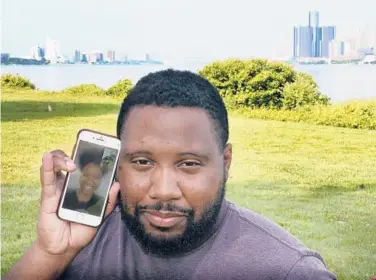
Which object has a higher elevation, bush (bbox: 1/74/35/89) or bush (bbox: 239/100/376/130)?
bush (bbox: 1/74/35/89)

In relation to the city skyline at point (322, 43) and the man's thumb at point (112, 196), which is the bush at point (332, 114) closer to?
the city skyline at point (322, 43)

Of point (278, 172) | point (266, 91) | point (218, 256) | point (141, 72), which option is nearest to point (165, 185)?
point (218, 256)

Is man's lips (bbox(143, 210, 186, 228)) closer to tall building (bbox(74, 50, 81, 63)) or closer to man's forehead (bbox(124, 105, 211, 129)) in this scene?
man's forehead (bbox(124, 105, 211, 129))

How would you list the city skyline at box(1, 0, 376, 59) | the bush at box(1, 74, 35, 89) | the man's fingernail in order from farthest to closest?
the bush at box(1, 74, 35, 89) → the city skyline at box(1, 0, 376, 59) → the man's fingernail

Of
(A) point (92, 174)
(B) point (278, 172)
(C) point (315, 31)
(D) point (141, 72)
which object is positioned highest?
(C) point (315, 31)

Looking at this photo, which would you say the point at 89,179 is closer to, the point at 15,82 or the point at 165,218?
the point at 165,218

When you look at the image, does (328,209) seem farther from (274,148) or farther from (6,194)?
(6,194)

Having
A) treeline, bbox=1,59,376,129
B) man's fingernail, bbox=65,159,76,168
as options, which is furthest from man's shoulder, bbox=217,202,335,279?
treeline, bbox=1,59,376,129

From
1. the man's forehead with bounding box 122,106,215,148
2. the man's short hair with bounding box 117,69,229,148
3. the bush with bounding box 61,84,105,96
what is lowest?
the bush with bounding box 61,84,105,96
